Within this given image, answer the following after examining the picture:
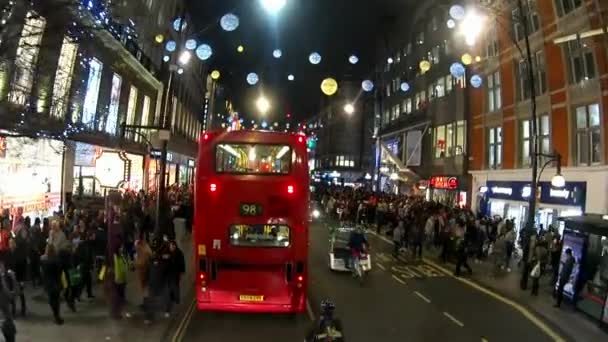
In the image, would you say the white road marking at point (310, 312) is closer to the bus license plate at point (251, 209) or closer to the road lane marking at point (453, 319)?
the bus license plate at point (251, 209)

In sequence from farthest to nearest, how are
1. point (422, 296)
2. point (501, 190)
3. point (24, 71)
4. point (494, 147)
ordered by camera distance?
1. point (494, 147)
2. point (501, 190)
3. point (422, 296)
4. point (24, 71)

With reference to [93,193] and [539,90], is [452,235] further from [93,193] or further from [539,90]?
[93,193]

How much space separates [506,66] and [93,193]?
73.6 feet

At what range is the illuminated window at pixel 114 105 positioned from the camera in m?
31.0

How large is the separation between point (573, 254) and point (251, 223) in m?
9.13

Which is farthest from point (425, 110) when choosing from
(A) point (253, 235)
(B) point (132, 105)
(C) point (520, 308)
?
(A) point (253, 235)

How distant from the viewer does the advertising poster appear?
16859mm

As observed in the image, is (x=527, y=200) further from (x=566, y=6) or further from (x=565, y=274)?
(x=565, y=274)

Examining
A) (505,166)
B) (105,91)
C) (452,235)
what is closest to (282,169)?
(452,235)

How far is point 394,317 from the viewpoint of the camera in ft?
49.8

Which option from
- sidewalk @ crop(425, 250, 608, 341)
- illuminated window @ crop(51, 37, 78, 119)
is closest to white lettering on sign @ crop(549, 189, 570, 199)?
sidewalk @ crop(425, 250, 608, 341)

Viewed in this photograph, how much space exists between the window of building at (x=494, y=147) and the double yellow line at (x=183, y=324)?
82.0 ft

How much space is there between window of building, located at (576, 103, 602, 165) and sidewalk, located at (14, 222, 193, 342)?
18744mm

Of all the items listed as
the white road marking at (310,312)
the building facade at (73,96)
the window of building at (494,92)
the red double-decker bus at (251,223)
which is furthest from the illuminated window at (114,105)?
the window of building at (494,92)
